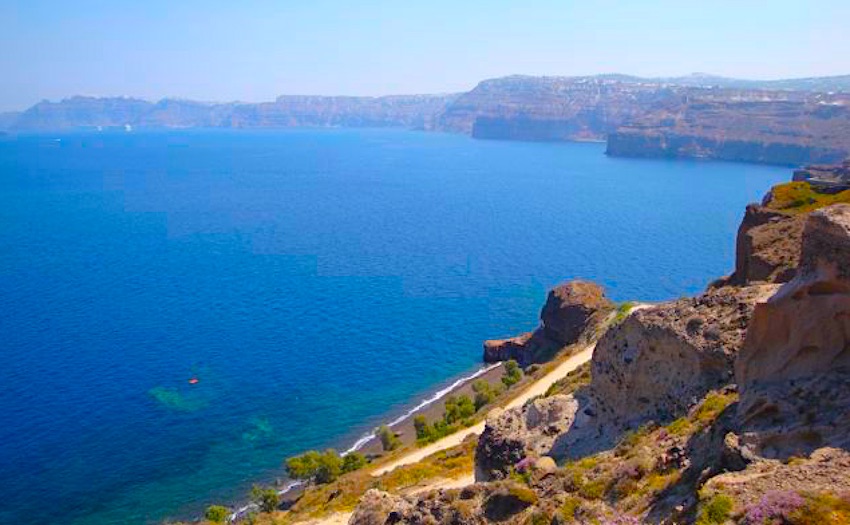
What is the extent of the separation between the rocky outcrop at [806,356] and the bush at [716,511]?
201 cm

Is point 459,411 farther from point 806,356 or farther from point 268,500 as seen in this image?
point 806,356

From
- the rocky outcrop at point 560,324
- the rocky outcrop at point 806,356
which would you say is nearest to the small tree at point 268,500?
the rocky outcrop at point 560,324

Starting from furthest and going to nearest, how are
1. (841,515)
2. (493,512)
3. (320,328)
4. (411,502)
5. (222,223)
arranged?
1. (222,223)
2. (320,328)
3. (411,502)
4. (493,512)
5. (841,515)

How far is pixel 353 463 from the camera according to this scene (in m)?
49.8

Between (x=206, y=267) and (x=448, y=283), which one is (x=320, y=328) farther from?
(x=206, y=267)

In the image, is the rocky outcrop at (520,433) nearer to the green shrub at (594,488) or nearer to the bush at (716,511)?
the green shrub at (594,488)

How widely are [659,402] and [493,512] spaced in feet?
22.7

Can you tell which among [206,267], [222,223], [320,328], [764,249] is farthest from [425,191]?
[764,249]

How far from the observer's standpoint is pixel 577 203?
173 m

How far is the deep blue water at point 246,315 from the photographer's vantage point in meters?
55.8

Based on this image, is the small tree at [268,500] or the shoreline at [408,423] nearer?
the small tree at [268,500]

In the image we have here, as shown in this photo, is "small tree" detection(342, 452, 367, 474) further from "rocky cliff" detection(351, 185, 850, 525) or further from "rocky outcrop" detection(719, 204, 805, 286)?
"rocky outcrop" detection(719, 204, 805, 286)

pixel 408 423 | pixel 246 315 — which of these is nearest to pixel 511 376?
pixel 408 423

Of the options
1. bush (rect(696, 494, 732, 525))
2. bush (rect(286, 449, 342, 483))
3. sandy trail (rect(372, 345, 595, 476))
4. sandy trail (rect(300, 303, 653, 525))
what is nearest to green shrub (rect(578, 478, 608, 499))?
bush (rect(696, 494, 732, 525))
